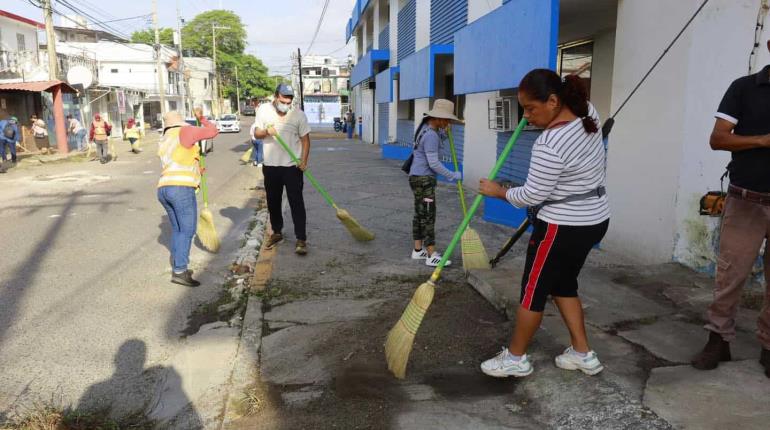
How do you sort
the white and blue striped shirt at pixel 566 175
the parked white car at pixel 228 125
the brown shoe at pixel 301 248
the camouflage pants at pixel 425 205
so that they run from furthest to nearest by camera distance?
the parked white car at pixel 228 125 → the brown shoe at pixel 301 248 → the camouflage pants at pixel 425 205 → the white and blue striped shirt at pixel 566 175

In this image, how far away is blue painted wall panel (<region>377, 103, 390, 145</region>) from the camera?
2141 centimetres

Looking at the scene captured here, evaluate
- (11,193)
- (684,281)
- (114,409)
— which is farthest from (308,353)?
(11,193)

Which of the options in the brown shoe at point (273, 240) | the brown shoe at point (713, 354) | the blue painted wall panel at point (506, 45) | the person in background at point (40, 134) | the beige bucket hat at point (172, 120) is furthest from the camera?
the person in background at point (40, 134)

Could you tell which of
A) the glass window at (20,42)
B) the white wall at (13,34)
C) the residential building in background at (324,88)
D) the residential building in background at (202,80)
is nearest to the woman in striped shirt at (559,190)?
the white wall at (13,34)

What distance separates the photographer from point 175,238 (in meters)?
5.34

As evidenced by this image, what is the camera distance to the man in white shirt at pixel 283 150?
250 inches

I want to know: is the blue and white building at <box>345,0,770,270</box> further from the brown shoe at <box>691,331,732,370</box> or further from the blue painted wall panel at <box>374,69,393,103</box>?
the blue painted wall panel at <box>374,69,393,103</box>

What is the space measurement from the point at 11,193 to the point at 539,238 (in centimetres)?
1195

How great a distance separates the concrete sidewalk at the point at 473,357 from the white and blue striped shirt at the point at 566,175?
91 cm

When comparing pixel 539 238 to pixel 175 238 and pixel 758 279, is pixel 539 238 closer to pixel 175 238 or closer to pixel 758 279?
pixel 758 279

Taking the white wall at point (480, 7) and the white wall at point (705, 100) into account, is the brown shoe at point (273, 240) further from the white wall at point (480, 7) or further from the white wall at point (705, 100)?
the white wall at point (480, 7)

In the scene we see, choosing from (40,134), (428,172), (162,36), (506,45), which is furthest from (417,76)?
(162,36)

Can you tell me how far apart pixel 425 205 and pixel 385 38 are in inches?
706

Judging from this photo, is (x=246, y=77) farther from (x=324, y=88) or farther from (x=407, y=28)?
(x=407, y=28)
